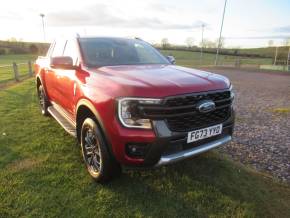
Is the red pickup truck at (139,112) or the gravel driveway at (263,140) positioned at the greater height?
the red pickup truck at (139,112)

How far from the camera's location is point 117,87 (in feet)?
9.65

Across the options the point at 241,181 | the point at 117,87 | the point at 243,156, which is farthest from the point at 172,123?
the point at 243,156

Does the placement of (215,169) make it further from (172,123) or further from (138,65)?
(138,65)

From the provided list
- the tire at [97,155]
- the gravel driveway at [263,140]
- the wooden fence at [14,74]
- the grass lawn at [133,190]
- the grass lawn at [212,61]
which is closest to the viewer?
the grass lawn at [133,190]

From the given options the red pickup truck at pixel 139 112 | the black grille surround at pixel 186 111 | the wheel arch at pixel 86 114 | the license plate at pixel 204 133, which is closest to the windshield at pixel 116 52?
the red pickup truck at pixel 139 112

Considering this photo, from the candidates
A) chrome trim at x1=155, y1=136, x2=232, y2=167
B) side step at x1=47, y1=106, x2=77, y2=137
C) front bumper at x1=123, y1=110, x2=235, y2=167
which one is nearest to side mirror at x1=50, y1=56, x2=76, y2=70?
side step at x1=47, y1=106, x2=77, y2=137

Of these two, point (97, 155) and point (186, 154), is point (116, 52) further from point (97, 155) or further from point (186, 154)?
point (186, 154)

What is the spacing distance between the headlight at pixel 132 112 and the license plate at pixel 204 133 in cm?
53

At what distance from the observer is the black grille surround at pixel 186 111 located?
9.13 ft

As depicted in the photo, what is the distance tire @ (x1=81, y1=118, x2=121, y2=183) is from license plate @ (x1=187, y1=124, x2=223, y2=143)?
3.06 feet

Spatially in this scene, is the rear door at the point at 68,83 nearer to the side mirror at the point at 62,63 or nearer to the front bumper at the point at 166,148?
the side mirror at the point at 62,63

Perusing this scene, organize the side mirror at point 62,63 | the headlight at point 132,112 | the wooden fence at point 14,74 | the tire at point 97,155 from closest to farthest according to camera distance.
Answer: the headlight at point 132,112
the tire at point 97,155
the side mirror at point 62,63
the wooden fence at point 14,74

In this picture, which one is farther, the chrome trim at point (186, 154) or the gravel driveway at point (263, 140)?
the gravel driveway at point (263, 140)

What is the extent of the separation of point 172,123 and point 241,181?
1.46m
